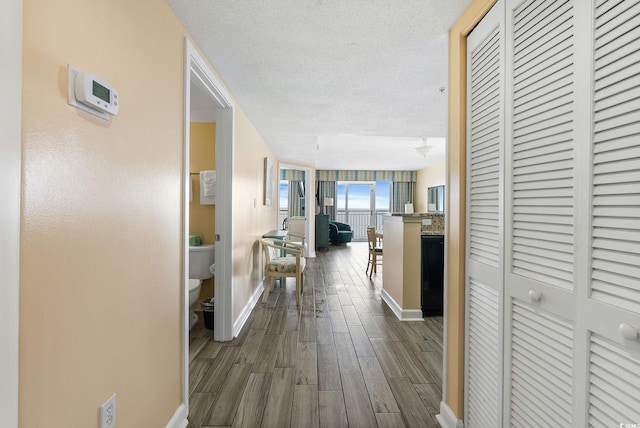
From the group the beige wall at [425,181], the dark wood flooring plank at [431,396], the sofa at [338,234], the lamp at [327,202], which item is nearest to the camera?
the dark wood flooring plank at [431,396]

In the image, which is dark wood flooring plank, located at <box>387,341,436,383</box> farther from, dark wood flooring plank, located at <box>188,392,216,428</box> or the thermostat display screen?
the thermostat display screen

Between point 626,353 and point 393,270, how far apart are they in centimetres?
294

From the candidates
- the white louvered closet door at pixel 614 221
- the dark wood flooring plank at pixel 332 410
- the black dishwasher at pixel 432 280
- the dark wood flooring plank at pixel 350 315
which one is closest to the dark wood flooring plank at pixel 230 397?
the dark wood flooring plank at pixel 332 410

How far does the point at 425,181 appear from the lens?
9414 millimetres

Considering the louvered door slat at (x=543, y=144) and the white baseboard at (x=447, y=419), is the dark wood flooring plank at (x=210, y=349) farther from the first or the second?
the louvered door slat at (x=543, y=144)

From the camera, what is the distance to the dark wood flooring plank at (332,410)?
1.66m

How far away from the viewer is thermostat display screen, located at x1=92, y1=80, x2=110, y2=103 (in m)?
0.93

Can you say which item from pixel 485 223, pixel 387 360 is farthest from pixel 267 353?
pixel 485 223

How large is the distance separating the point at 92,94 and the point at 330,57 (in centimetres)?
144

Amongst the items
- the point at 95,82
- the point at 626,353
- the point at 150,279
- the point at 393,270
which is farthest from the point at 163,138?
the point at 393,270

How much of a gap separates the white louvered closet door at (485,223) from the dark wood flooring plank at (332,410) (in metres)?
0.64

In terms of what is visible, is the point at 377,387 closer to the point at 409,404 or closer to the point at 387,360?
the point at 409,404

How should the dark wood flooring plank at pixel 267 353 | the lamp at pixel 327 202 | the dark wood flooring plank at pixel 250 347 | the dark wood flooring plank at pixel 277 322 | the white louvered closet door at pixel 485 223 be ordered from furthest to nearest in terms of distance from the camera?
the lamp at pixel 327 202, the dark wood flooring plank at pixel 277 322, the dark wood flooring plank at pixel 250 347, the dark wood flooring plank at pixel 267 353, the white louvered closet door at pixel 485 223

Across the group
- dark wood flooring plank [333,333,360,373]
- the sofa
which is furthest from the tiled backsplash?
the sofa
